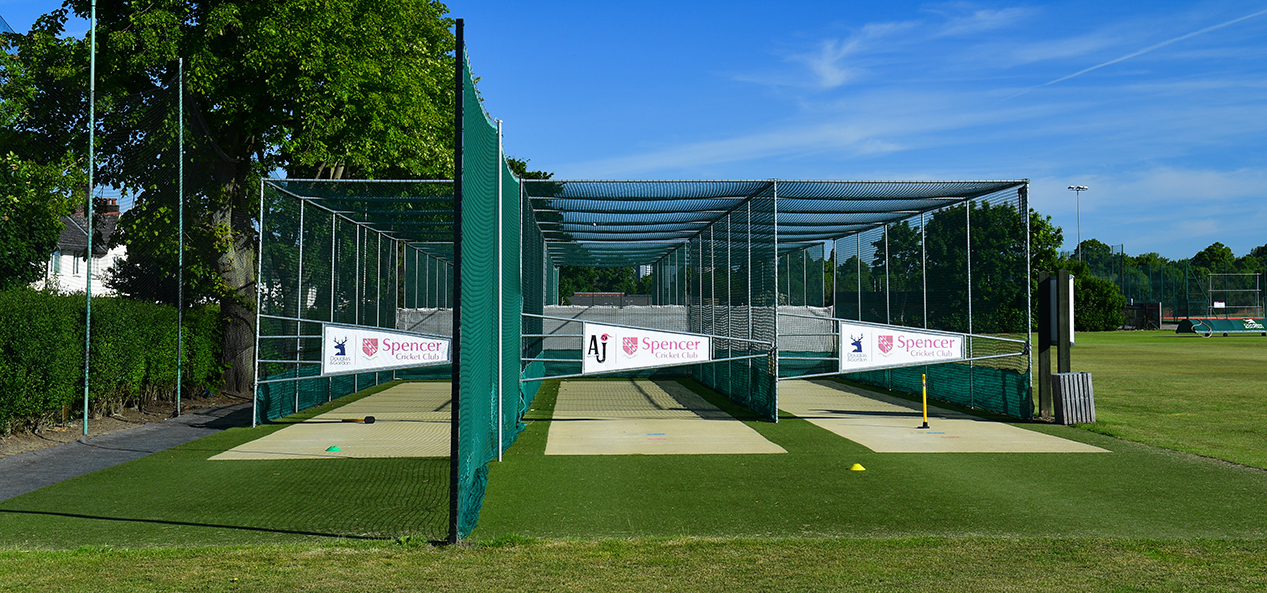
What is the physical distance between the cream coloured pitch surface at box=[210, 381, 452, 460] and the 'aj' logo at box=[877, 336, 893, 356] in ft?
19.2

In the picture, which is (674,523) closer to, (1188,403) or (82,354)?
(82,354)

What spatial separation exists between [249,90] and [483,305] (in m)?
9.11

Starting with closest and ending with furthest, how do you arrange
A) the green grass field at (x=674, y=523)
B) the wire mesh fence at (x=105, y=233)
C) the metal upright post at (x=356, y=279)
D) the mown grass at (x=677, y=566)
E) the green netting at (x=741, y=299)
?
the mown grass at (x=677, y=566) → the green grass field at (x=674, y=523) → the wire mesh fence at (x=105, y=233) → the green netting at (x=741, y=299) → the metal upright post at (x=356, y=279)

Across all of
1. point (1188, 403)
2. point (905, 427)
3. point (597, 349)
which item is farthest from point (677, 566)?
point (1188, 403)

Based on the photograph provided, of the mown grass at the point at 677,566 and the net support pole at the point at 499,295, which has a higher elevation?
the net support pole at the point at 499,295

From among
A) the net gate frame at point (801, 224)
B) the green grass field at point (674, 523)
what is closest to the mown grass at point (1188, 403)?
the green grass field at point (674, 523)

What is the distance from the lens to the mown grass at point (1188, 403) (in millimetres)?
9078

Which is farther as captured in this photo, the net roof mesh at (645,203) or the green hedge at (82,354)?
the net roof mesh at (645,203)

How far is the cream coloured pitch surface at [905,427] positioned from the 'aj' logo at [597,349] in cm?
291

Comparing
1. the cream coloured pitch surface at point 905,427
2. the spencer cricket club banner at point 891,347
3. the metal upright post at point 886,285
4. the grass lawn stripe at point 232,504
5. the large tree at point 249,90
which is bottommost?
the cream coloured pitch surface at point 905,427

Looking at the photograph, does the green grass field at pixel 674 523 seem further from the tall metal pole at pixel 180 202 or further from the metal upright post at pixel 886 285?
the metal upright post at pixel 886 285

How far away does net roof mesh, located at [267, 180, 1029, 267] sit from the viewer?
11.0 m

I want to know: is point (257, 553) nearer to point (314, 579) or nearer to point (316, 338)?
point (314, 579)

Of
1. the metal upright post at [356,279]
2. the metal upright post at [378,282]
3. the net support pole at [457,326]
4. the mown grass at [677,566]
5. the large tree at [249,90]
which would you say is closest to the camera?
the mown grass at [677,566]
